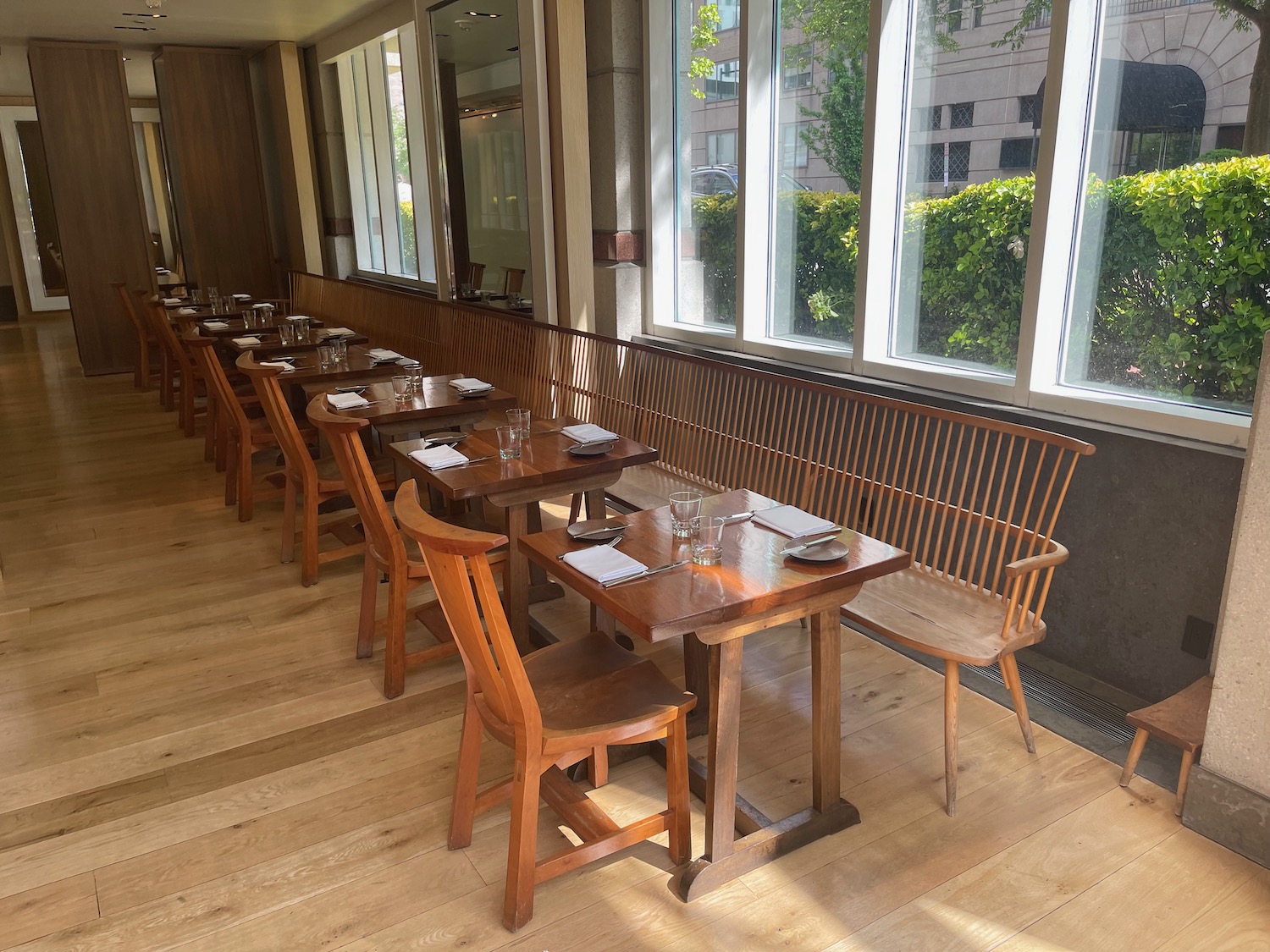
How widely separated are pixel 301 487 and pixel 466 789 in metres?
2.44

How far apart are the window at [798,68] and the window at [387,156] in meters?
3.86

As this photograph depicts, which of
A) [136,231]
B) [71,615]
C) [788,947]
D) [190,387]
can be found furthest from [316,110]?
[788,947]

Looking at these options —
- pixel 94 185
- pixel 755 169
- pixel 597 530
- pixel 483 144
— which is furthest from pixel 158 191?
pixel 597 530

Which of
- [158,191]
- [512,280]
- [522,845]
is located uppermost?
[158,191]

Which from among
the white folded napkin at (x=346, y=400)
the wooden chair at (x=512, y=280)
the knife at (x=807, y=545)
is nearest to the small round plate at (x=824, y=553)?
the knife at (x=807, y=545)

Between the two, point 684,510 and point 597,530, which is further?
point 597,530

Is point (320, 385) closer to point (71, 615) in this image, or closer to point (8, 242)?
point (71, 615)

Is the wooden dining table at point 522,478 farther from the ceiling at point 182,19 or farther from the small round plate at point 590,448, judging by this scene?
the ceiling at point 182,19

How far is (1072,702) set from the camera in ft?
9.95

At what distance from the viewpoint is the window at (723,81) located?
4676 millimetres

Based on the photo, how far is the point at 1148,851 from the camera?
7.62 feet

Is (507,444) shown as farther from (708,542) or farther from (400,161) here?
(400,161)

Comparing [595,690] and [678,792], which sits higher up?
[595,690]

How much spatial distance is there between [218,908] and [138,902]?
0.21 meters
